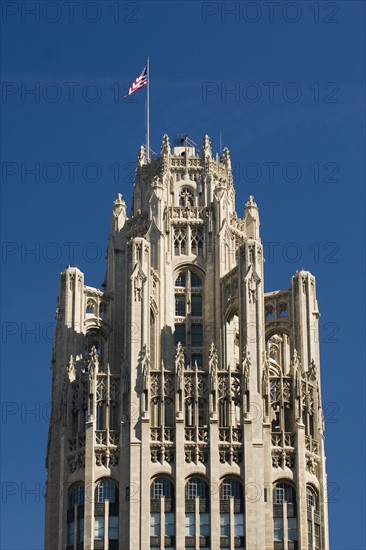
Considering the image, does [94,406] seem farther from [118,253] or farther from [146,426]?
[118,253]

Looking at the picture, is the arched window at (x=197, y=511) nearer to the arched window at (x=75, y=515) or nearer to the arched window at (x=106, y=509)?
the arched window at (x=106, y=509)

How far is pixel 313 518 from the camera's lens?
12750cm

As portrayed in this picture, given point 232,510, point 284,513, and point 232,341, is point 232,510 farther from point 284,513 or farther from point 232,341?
point 232,341

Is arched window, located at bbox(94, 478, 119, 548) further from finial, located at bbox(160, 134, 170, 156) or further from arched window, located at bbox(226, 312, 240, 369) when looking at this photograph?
finial, located at bbox(160, 134, 170, 156)

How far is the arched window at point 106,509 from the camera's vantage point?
125 m

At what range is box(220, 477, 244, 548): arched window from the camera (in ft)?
409

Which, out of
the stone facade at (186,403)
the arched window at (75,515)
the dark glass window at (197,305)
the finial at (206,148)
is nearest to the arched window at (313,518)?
the stone facade at (186,403)

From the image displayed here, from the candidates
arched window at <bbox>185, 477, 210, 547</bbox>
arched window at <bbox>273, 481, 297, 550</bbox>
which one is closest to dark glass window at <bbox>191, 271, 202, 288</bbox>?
arched window at <bbox>185, 477, 210, 547</bbox>

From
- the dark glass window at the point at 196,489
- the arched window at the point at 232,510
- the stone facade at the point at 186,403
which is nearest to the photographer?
the arched window at the point at 232,510

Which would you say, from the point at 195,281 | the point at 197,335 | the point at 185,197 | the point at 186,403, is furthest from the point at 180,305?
the point at 186,403

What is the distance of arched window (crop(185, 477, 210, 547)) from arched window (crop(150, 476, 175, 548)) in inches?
41.3

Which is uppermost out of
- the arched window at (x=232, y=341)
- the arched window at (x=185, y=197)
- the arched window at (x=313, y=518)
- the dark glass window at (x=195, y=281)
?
the arched window at (x=185, y=197)

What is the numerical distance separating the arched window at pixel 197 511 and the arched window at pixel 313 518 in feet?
23.4

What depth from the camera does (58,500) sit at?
129625 millimetres
